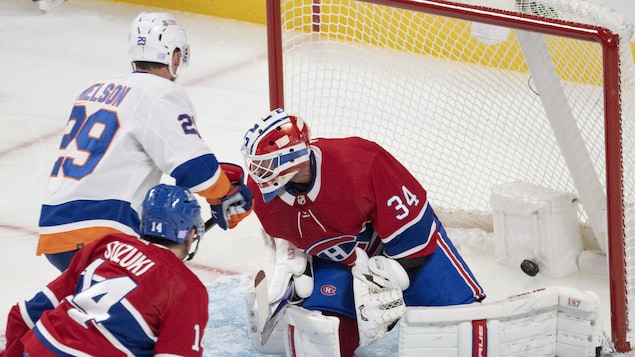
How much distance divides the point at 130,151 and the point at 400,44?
1597 mm

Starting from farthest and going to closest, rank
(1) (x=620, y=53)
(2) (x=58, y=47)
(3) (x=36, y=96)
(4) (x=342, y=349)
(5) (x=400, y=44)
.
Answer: (2) (x=58, y=47), (3) (x=36, y=96), (5) (x=400, y=44), (4) (x=342, y=349), (1) (x=620, y=53)

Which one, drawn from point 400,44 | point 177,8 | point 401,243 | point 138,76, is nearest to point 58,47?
point 177,8

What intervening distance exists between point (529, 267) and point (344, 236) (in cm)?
96

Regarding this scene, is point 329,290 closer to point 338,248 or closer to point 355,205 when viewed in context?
point 338,248

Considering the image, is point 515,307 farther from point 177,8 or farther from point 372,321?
point 177,8

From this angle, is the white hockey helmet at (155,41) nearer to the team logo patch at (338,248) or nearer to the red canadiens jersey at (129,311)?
the team logo patch at (338,248)

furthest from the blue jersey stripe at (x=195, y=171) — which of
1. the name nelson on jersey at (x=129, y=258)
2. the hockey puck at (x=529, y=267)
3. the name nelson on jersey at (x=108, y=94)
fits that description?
the hockey puck at (x=529, y=267)

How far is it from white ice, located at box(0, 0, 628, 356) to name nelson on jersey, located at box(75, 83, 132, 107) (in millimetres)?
781

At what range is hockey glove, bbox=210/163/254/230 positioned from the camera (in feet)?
10.1

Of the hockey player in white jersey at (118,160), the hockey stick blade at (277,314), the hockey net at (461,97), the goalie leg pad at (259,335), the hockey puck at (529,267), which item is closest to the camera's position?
the hockey player in white jersey at (118,160)

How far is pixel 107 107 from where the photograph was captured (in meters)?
2.90

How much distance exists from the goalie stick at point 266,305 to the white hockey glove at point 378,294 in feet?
0.64

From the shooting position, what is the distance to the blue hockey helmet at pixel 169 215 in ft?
7.68

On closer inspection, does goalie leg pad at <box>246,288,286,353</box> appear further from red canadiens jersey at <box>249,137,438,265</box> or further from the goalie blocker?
the goalie blocker
